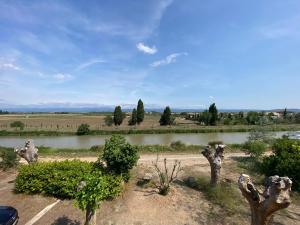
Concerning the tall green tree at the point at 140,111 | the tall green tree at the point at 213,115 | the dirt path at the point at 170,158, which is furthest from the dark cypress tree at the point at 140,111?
the dirt path at the point at 170,158

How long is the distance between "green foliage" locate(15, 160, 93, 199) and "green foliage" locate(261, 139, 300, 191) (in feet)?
27.6

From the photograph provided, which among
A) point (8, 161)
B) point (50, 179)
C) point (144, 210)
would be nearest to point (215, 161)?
point (144, 210)

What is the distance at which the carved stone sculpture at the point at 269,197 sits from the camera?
20.9 ft

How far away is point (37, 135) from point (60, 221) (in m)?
39.5

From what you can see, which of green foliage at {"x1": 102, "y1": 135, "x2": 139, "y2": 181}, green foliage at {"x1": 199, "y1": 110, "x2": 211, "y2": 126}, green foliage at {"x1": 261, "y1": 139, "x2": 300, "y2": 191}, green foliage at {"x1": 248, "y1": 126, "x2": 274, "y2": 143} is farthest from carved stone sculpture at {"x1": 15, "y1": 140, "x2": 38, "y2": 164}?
green foliage at {"x1": 199, "y1": 110, "x2": 211, "y2": 126}

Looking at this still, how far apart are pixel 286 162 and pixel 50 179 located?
1013 cm

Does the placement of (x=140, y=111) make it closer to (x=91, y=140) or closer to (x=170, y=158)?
(x=91, y=140)

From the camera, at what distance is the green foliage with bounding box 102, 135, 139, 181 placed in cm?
1128

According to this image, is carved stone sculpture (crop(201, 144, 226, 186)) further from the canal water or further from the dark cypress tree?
the dark cypress tree

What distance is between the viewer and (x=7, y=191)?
11.5 metres

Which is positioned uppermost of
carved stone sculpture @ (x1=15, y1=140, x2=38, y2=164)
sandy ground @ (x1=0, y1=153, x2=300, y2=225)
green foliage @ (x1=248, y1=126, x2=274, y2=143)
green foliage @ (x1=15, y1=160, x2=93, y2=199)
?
green foliage @ (x1=248, y1=126, x2=274, y2=143)

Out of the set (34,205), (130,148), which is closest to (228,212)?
(130,148)

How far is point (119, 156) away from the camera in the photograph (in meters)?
11.2

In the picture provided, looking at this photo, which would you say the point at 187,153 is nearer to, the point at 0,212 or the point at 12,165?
the point at 12,165
